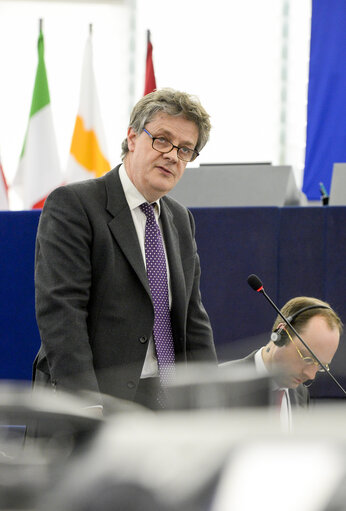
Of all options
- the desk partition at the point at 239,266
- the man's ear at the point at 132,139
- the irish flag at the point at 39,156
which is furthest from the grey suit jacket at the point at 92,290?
the irish flag at the point at 39,156

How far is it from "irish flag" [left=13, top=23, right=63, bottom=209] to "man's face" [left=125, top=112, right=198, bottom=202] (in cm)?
342

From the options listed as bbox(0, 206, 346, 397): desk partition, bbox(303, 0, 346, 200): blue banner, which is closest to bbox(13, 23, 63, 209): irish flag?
bbox(0, 206, 346, 397): desk partition

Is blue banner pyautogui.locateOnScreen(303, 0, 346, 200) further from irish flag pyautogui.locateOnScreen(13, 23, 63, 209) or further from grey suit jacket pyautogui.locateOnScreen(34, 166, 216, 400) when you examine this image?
grey suit jacket pyautogui.locateOnScreen(34, 166, 216, 400)

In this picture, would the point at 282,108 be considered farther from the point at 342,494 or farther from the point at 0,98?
the point at 342,494

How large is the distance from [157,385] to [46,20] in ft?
19.4

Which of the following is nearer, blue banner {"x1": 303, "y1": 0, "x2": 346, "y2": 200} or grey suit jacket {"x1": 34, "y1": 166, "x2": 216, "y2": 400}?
grey suit jacket {"x1": 34, "y1": 166, "x2": 216, "y2": 400}

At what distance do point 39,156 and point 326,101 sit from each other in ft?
7.06

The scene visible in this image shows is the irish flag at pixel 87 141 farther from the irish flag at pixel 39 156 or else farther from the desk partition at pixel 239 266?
the desk partition at pixel 239 266

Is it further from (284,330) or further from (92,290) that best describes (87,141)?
(92,290)

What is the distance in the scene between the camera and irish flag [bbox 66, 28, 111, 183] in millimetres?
5469

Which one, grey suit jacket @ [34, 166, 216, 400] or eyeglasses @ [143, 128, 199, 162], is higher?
eyeglasses @ [143, 128, 199, 162]

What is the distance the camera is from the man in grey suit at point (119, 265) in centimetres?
167

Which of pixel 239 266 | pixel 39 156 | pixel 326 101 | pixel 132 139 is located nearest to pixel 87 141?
pixel 39 156

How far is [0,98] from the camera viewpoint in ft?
22.4
